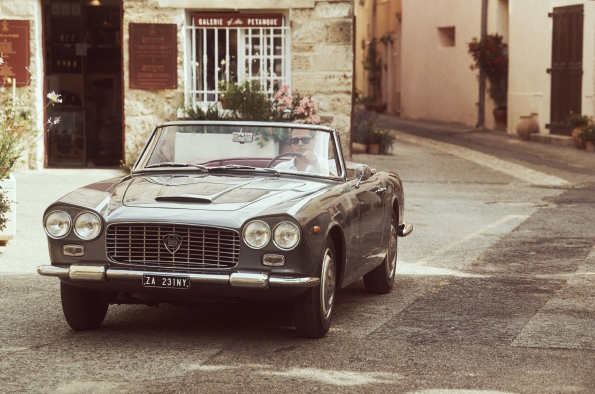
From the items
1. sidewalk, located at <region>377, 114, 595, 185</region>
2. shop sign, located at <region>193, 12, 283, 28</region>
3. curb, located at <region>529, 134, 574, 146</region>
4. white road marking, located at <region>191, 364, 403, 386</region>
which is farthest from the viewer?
curb, located at <region>529, 134, 574, 146</region>

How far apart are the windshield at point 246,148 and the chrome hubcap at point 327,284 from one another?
0.85 metres

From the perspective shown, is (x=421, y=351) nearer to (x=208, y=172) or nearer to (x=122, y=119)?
(x=208, y=172)

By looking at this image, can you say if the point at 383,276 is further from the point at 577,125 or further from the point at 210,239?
the point at 577,125

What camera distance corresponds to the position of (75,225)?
639 centimetres

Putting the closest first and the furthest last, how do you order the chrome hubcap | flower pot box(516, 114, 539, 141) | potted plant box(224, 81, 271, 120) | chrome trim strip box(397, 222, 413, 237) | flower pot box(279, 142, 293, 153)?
the chrome hubcap, flower pot box(279, 142, 293, 153), chrome trim strip box(397, 222, 413, 237), potted plant box(224, 81, 271, 120), flower pot box(516, 114, 539, 141)

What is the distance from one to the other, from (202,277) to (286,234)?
0.52 meters

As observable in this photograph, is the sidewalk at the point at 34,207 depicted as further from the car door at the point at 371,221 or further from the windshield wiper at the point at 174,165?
the car door at the point at 371,221

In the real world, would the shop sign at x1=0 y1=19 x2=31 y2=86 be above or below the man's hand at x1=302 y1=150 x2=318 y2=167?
above

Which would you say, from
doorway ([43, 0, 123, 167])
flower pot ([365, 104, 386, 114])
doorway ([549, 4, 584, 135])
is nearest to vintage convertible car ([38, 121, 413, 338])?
doorway ([43, 0, 123, 167])

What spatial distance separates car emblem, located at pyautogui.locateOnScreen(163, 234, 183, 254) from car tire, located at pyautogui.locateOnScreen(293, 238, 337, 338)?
755mm

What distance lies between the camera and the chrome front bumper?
6.06 m

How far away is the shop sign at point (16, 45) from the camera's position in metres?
16.2

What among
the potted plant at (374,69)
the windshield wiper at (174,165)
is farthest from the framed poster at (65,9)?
the potted plant at (374,69)

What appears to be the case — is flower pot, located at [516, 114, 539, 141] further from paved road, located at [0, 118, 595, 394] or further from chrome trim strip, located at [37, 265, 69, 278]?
chrome trim strip, located at [37, 265, 69, 278]
